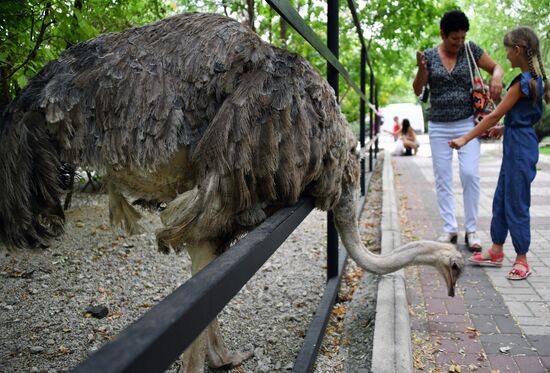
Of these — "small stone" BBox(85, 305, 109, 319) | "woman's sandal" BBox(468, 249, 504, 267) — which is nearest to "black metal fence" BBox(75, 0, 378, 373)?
"small stone" BBox(85, 305, 109, 319)

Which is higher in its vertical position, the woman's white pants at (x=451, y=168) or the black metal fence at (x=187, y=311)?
the black metal fence at (x=187, y=311)

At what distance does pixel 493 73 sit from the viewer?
4137 millimetres

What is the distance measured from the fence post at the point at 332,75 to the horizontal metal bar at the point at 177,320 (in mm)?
1785

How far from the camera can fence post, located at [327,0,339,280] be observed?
9.08ft

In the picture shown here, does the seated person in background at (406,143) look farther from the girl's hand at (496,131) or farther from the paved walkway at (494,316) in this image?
the girl's hand at (496,131)

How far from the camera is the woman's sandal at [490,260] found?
3.75m

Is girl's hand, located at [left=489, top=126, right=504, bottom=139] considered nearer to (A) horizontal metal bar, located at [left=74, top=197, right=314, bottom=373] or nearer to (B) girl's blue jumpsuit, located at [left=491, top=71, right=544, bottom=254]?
(B) girl's blue jumpsuit, located at [left=491, top=71, right=544, bottom=254]

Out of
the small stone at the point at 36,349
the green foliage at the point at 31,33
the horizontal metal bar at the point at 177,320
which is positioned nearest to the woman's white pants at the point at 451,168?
the green foliage at the point at 31,33

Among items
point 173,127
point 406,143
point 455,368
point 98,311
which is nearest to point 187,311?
point 173,127

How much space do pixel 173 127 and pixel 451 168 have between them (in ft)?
9.90

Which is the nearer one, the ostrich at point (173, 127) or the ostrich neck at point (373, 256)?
the ostrich at point (173, 127)

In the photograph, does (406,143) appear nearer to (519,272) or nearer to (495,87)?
(495,87)

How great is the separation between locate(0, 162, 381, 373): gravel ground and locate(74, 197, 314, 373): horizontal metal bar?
A: 1.64m

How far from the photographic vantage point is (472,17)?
80.2ft
